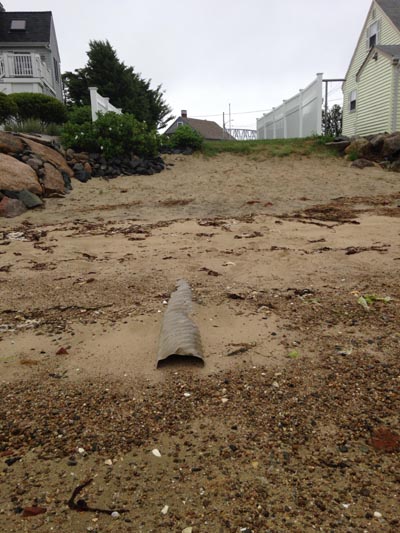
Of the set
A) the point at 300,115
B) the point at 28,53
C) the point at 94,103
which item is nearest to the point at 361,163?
the point at 300,115

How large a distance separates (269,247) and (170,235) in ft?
4.82

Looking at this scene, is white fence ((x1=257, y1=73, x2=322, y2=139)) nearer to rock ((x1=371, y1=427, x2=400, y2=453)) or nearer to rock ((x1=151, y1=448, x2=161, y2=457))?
rock ((x1=371, y1=427, x2=400, y2=453))

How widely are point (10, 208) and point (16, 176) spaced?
1.07 metres

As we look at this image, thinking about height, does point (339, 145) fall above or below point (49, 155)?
above

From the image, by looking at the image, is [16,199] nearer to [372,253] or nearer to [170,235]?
[170,235]

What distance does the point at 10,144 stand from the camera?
29.5ft

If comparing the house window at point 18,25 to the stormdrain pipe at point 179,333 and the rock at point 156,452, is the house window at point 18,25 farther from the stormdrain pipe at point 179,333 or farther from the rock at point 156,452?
the rock at point 156,452

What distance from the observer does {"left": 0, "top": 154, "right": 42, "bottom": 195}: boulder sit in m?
7.72

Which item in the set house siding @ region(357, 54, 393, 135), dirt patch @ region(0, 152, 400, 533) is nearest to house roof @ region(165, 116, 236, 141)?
house siding @ region(357, 54, 393, 135)

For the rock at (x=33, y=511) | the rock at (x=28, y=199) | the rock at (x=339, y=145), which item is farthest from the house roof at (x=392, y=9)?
the rock at (x=33, y=511)

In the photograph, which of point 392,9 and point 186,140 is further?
point 392,9

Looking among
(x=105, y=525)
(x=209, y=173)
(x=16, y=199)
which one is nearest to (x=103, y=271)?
(x=105, y=525)

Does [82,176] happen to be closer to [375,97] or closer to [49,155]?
[49,155]

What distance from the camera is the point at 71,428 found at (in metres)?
1.80
